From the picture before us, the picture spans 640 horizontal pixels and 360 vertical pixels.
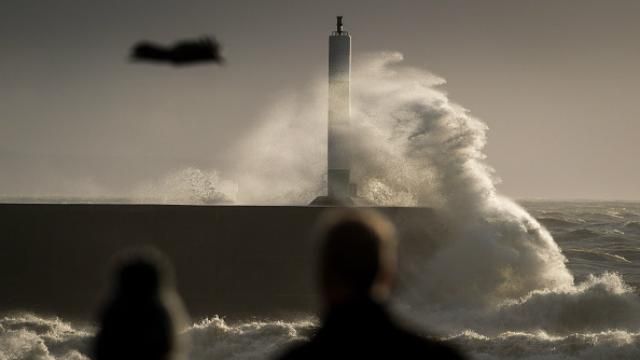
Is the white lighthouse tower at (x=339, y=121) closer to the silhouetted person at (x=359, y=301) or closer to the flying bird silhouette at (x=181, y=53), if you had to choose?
the flying bird silhouette at (x=181, y=53)

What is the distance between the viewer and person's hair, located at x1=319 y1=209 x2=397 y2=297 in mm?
3092

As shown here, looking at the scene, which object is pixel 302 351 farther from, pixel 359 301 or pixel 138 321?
pixel 138 321

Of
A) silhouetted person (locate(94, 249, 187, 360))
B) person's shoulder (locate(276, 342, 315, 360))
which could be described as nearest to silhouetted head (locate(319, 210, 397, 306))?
person's shoulder (locate(276, 342, 315, 360))

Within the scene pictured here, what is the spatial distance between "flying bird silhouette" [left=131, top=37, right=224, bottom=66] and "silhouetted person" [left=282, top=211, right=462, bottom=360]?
7.41 metres

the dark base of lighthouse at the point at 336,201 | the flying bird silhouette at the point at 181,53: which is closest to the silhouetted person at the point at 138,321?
the flying bird silhouette at the point at 181,53

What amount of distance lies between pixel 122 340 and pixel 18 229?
76.3 ft

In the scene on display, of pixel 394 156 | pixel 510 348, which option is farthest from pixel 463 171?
pixel 510 348

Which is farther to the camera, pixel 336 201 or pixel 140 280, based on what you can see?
pixel 336 201

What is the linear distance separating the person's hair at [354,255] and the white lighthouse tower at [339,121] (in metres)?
27.7

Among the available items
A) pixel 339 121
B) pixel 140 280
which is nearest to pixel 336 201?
pixel 339 121

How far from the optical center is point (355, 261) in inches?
122

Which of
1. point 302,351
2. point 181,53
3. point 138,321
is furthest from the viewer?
point 181,53

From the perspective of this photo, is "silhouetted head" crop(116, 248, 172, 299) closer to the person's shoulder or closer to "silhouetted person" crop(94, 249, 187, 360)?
"silhouetted person" crop(94, 249, 187, 360)

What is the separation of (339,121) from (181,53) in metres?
20.5
